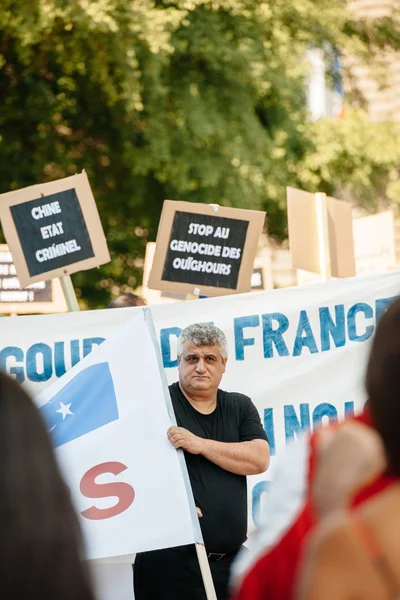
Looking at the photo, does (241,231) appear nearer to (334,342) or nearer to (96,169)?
(334,342)

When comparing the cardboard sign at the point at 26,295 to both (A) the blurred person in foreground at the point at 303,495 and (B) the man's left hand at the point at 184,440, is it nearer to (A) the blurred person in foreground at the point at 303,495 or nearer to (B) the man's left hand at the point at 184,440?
(B) the man's left hand at the point at 184,440

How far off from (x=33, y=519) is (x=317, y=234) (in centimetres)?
548

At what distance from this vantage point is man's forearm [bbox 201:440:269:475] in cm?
444

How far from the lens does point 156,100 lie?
484 inches

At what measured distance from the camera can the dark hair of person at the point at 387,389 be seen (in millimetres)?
1614

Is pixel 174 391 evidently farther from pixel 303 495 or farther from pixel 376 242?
pixel 376 242

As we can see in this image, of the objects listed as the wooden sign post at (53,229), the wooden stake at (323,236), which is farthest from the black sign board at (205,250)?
the wooden stake at (323,236)

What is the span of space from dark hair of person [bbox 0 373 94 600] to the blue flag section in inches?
110

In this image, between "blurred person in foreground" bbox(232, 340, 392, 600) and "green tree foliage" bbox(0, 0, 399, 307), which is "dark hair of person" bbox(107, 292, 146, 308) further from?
"green tree foliage" bbox(0, 0, 399, 307)

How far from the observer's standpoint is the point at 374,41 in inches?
556

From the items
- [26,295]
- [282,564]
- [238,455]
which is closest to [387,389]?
[282,564]

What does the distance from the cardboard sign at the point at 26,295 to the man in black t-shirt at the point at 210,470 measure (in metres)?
4.25

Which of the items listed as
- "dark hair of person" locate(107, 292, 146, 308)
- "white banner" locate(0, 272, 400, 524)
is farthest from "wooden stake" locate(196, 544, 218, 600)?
"dark hair of person" locate(107, 292, 146, 308)

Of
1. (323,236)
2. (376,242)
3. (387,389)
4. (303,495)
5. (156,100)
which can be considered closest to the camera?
(387,389)
